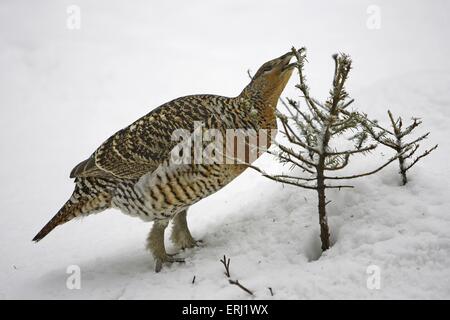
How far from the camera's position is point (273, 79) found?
378 cm

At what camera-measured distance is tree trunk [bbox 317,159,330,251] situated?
3029 mm

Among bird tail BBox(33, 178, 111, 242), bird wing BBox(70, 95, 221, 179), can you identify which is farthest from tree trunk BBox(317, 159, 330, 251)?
bird tail BBox(33, 178, 111, 242)

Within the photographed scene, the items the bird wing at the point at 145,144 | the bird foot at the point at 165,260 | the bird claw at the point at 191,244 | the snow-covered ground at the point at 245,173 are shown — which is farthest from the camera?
the bird claw at the point at 191,244

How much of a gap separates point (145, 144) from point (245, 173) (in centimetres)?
275

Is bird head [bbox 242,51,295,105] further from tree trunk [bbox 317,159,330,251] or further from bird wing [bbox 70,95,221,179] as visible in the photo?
tree trunk [bbox 317,159,330,251]

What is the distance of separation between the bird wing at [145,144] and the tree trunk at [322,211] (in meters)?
1.23

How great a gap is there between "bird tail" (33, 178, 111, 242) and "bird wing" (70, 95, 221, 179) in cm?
16

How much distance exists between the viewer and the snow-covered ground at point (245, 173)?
119 inches

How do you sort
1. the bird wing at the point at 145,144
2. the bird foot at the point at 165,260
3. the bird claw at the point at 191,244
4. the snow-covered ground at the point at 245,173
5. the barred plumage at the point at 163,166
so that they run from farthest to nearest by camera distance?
the bird claw at the point at 191,244 < the bird foot at the point at 165,260 < the bird wing at the point at 145,144 < the barred plumage at the point at 163,166 < the snow-covered ground at the point at 245,173

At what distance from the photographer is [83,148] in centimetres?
772

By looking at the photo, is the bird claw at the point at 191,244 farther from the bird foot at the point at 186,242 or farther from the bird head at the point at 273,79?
the bird head at the point at 273,79

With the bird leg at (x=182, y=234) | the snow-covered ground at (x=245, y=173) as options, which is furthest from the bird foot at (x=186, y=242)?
the snow-covered ground at (x=245, y=173)

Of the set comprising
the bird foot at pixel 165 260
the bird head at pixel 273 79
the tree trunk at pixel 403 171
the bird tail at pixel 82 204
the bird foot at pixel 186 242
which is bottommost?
the bird foot at pixel 165 260
